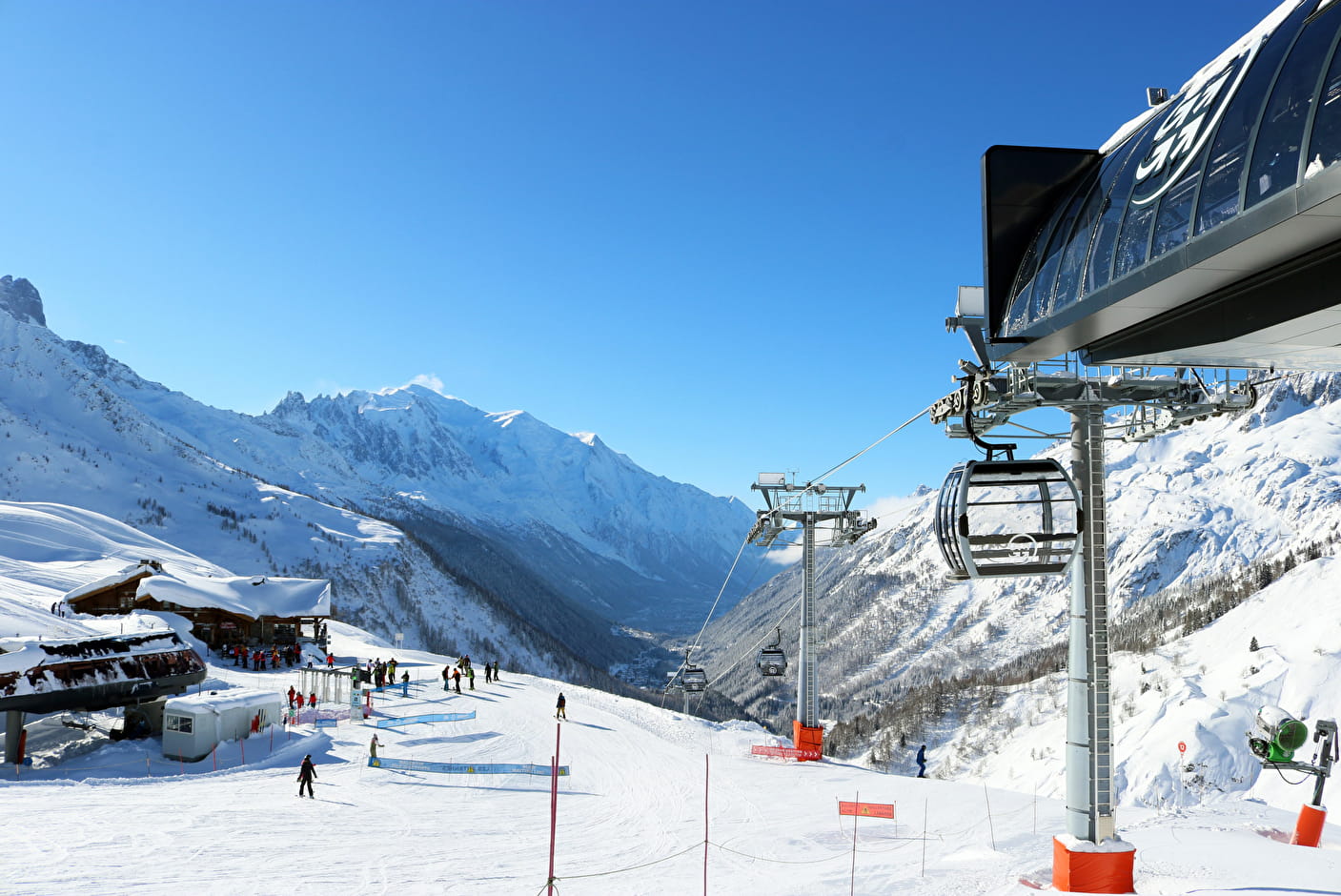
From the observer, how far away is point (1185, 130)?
9375 millimetres

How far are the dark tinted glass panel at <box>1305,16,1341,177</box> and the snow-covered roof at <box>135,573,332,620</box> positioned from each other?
55660 millimetres

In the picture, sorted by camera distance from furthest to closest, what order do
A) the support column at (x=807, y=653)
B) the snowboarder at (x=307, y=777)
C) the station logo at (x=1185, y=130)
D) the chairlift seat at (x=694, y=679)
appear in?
1. the chairlift seat at (x=694, y=679)
2. the support column at (x=807, y=653)
3. the snowboarder at (x=307, y=777)
4. the station logo at (x=1185, y=130)

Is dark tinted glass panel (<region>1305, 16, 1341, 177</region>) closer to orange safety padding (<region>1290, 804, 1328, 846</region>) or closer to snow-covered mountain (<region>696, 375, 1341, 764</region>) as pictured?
orange safety padding (<region>1290, 804, 1328, 846</region>)

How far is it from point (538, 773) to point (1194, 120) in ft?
77.0

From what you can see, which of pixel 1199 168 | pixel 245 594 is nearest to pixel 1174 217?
pixel 1199 168

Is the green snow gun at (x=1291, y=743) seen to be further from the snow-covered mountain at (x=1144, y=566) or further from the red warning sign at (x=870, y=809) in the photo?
the snow-covered mountain at (x=1144, y=566)

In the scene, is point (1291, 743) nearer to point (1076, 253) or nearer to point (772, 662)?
point (1076, 253)

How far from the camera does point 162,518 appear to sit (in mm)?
132625

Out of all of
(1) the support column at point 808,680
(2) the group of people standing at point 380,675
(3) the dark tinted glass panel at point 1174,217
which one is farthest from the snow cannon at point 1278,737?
(2) the group of people standing at point 380,675

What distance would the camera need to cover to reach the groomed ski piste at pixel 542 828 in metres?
14.4

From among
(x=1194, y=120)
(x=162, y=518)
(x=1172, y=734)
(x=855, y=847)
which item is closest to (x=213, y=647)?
(x=855, y=847)

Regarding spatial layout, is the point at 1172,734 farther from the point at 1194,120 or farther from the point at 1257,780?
the point at 1194,120

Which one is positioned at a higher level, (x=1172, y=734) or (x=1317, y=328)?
(x=1317, y=328)

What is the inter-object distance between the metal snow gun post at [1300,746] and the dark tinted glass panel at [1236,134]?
36.9 feet
